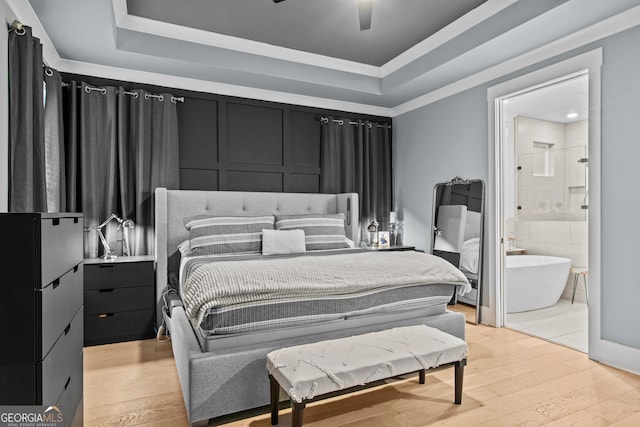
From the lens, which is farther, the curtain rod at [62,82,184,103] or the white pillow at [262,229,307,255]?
the curtain rod at [62,82,184,103]

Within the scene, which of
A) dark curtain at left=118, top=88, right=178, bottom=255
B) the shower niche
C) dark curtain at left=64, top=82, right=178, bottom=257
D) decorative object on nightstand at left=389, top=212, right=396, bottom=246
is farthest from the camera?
the shower niche

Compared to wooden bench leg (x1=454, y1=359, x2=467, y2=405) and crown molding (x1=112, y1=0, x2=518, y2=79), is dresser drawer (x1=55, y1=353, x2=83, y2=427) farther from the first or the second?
crown molding (x1=112, y1=0, x2=518, y2=79)

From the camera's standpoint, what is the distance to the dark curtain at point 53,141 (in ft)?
9.95

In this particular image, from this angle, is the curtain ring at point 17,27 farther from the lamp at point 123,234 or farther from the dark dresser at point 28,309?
the dark dresser at point 28,309

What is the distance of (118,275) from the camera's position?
10.5 ft

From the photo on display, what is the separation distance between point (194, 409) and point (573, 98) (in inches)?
Result: 201

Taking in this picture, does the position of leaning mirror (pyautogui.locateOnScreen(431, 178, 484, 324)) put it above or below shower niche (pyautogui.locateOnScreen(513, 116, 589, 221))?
below

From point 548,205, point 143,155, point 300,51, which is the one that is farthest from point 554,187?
point 143,155

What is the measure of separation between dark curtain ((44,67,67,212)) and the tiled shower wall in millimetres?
5511

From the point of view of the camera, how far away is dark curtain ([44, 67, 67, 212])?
3033mm

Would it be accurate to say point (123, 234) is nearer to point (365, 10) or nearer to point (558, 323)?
point (365, 10)

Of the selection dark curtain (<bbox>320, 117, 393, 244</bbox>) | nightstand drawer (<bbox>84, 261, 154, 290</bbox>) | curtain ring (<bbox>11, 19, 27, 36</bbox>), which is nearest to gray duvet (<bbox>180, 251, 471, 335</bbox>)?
nightstand drawer (<bbox>84, 261, 154, 290</bbox>)

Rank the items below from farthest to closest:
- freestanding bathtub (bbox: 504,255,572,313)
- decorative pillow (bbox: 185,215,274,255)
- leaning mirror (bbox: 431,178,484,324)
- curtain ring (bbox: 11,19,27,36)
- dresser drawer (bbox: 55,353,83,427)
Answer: freestanding bathtub (bbox: 504,255,572,313), leaning mirror (bbox: 431,178,484,324), decorative pillow (bbox: 185,215,274,255), curtain ring (bbox: 11,19,27,36), dresser drawer (bbox: 55,353,83,427)

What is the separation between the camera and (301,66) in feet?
12.9
